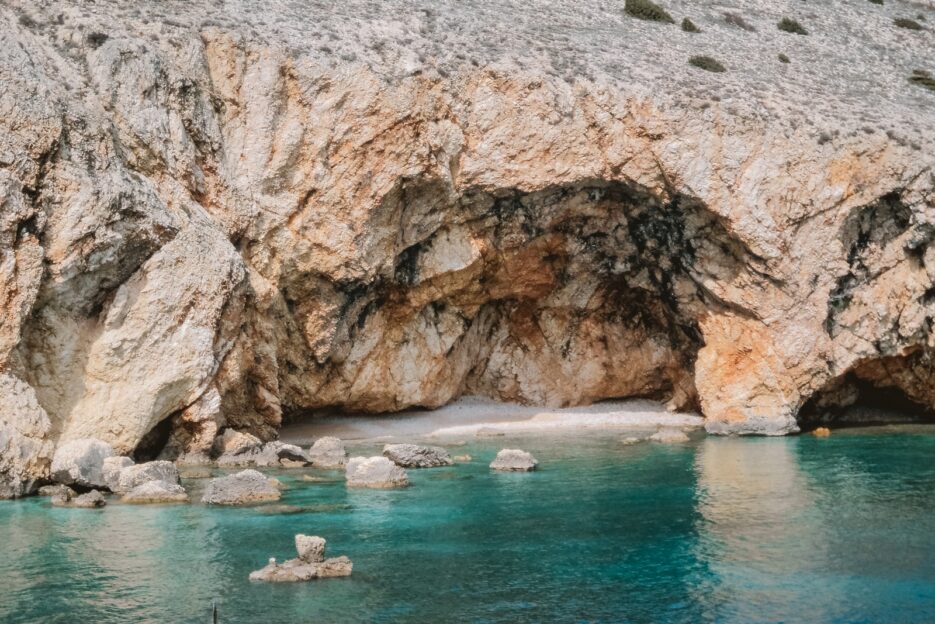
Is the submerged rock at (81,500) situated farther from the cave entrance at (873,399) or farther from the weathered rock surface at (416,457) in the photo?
the cave entrance at (873,399)

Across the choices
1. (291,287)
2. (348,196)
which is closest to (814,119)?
(348,196)

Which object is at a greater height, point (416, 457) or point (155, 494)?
point (416, 457)

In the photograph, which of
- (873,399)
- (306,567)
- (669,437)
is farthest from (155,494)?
(873,399)

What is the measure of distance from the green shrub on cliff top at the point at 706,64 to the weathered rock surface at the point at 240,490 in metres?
35.1

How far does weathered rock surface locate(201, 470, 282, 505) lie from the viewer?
30859 mm

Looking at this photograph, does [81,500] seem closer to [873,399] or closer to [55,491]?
[55,491]

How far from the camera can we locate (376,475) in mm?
34625

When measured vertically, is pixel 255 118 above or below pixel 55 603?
above

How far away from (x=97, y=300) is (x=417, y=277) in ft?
58.0

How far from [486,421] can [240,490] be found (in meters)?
26.0

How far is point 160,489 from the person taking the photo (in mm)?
31281

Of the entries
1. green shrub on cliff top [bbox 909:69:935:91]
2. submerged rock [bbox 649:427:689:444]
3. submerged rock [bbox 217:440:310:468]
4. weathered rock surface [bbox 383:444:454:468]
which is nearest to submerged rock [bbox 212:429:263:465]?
submerged rock [bbox 217:440:310:468]

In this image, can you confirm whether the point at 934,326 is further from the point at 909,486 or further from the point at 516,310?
the point at 516,310

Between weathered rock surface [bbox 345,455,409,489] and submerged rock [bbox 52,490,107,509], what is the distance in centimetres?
855
